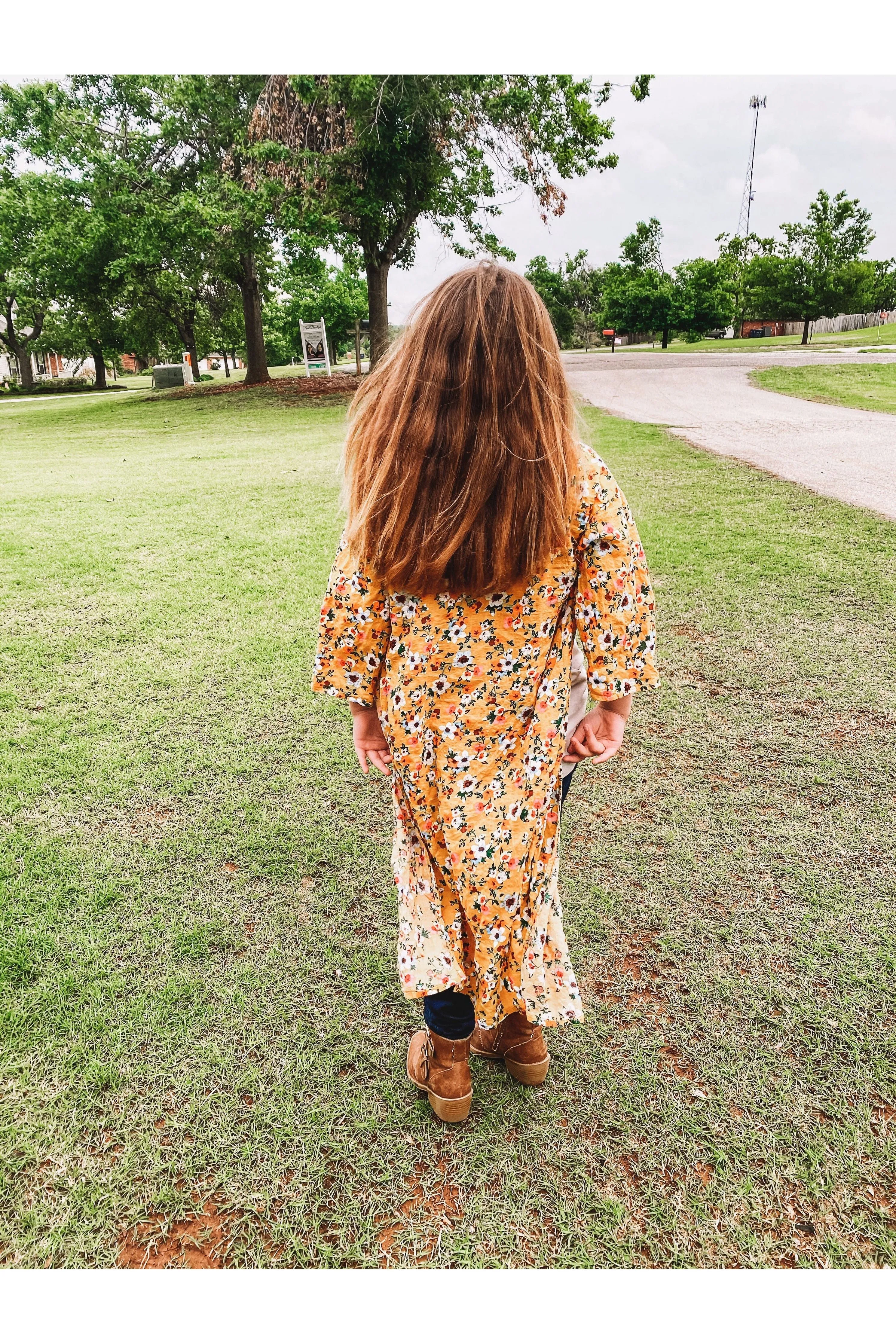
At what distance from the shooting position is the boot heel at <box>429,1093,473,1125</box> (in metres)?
1.72

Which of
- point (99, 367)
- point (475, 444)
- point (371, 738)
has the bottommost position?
point (371, 738)

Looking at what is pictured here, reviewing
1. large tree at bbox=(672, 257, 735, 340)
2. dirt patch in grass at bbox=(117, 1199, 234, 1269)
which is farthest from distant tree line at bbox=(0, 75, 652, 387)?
large tree at bbox=(672, 257, 735, 340)

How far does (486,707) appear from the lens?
4.87 feet

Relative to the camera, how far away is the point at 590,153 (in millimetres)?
15359

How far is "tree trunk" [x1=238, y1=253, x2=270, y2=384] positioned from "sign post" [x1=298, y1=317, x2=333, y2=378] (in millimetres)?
1647

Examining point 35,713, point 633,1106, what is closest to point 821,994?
point 633,1106

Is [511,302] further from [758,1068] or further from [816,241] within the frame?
[816,241]

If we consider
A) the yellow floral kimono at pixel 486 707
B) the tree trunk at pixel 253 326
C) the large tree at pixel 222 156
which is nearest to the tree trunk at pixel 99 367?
the tree trunk at pixel 253 326

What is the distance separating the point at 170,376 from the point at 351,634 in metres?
28.4

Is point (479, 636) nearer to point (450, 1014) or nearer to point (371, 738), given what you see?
point (371, 738)

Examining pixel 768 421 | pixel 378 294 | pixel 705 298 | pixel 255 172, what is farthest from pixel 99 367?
pixel 768 421

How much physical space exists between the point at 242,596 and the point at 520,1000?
3864mm

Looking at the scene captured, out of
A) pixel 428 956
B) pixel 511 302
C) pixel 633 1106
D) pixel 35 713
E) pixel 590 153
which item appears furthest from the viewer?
pixel 590 153

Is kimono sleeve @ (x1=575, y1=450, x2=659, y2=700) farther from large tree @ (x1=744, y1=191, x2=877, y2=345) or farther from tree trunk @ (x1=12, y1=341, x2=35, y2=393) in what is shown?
tree trunk @ (x1=12, y1=341, x2=35, y2=393)
